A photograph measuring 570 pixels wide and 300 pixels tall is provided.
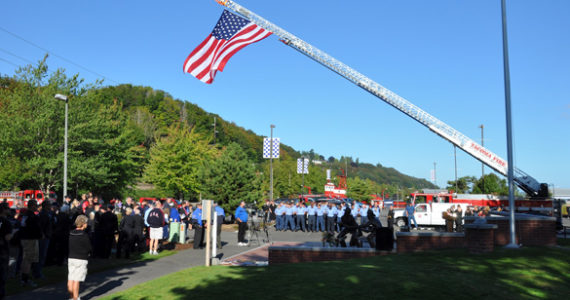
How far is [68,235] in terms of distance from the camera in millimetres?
13180

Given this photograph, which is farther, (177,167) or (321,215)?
(177,167)

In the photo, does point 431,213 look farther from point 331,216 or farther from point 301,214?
point 301,214

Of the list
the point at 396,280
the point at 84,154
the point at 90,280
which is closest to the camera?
the point at 396,280

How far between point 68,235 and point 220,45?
8382mm

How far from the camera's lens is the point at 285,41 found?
104ft

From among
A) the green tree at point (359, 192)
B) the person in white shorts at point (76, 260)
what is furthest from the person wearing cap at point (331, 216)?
the green tree at point (359, 192)

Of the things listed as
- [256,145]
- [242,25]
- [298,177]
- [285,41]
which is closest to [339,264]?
[242,25]

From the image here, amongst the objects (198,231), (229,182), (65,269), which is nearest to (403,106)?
(229,182)

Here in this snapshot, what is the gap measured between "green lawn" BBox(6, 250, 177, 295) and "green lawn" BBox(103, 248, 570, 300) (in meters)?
2.60

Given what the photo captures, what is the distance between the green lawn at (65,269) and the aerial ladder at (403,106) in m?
18.7

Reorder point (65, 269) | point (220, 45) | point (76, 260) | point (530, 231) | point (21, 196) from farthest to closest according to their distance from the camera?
1. point (21, 196)
2. point (220, 45)
3. point (530, 231)
4. point (65, 269)
5. point (76, 260)

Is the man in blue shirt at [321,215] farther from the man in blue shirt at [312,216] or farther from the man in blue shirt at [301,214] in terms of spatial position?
the man in blue shirt at [301,214]

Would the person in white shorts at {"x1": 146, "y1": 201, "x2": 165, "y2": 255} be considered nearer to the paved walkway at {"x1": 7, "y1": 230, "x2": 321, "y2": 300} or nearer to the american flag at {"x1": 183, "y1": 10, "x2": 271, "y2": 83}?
the paved walkway at {"x1": 7, "y1": 230, "x2": 321, "y2": 300}

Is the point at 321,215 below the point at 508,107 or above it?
below
